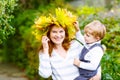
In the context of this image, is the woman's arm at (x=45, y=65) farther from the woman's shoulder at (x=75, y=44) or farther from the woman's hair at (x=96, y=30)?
the woman's hair at (x=96, y=30)

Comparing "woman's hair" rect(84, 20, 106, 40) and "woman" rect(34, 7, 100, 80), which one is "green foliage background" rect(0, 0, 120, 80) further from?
"woman's hair" rect(84, 20, 106, 40)

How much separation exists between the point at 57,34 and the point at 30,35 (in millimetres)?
3799

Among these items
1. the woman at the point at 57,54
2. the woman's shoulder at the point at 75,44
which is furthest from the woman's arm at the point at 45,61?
the woman's shoulder at the point at 75,44

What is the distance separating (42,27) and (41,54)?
31cm

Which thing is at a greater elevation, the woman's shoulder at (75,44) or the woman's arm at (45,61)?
the woman's shoulder at (75,44)

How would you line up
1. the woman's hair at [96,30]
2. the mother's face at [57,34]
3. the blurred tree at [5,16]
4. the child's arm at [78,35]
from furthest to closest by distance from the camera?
the blurred tree at [5,16] < the child's arm at [78,35] < the mother's face at [57,34] < the woman's hair at [96,30]

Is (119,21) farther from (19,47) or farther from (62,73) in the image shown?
(62,73)

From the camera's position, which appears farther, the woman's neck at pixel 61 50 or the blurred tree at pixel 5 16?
the blurred tree at pixel 5 16

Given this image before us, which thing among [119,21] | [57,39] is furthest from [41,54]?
[119,21]

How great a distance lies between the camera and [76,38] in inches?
205

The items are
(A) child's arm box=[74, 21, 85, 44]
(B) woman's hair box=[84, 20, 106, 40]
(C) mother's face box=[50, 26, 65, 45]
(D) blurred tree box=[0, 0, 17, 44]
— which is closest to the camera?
(B) woman's hair box=[84, 20, 106, 40]

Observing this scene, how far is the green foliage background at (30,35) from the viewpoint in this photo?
5.78 metres

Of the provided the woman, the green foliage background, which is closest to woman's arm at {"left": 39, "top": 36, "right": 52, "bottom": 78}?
the woman

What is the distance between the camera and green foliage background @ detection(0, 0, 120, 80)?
5781 millimetres
